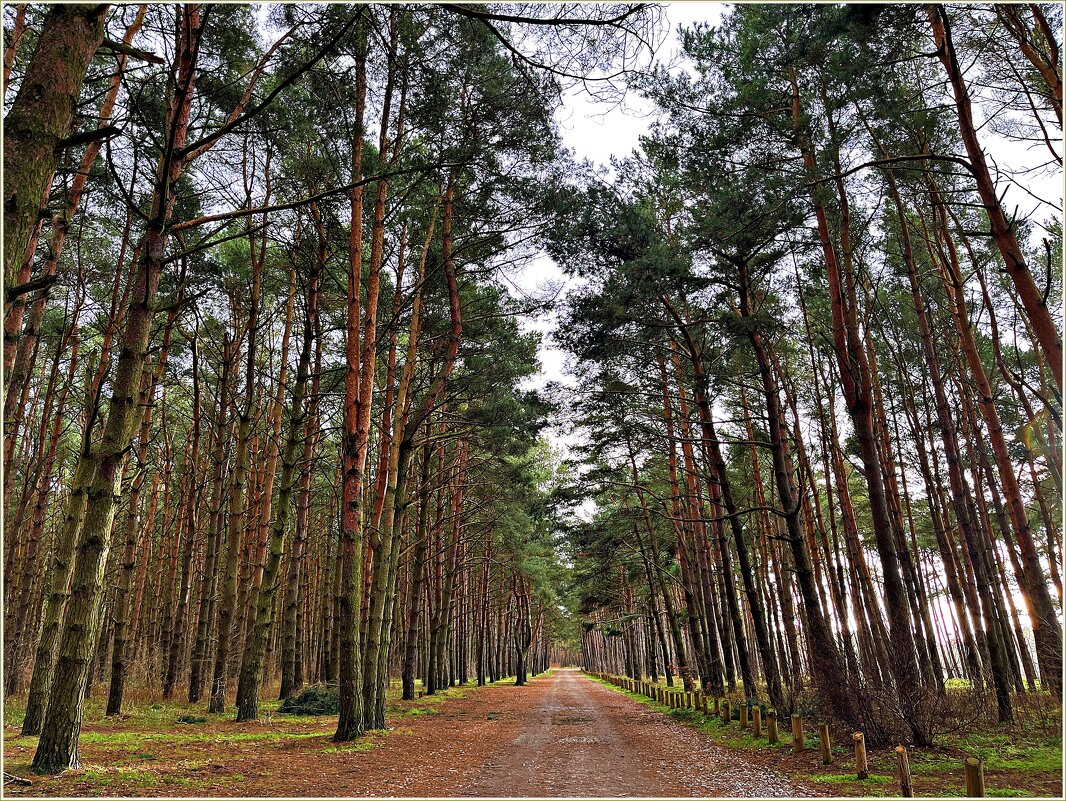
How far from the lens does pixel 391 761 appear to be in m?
8.42

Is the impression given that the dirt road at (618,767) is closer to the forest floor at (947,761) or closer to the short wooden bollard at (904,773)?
the forest floor at (947,761)

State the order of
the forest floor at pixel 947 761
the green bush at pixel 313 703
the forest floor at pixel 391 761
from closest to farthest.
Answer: the forest floor at pixel 947 761 < the forest floor at pixel 391 761 < the green bush at pixel 313 703

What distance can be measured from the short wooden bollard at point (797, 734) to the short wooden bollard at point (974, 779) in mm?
3381

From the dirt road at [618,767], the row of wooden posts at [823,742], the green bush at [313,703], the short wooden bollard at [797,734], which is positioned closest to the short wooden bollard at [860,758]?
the row of wooden posts at [823,742]

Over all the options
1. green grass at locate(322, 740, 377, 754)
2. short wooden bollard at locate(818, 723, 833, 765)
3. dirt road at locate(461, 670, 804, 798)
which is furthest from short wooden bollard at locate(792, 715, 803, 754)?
green grass at locate(322, 740, 377, 754)

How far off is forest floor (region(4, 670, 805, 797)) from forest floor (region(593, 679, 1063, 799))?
1.00 ft

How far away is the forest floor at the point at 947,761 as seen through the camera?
20.8 feet

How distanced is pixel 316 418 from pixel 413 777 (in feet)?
38.3

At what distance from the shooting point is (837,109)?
10.2 m

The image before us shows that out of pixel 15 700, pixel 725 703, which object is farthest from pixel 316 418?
pixel 725 703

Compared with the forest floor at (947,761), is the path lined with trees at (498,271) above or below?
above

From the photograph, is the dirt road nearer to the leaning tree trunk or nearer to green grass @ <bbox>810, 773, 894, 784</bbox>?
green grass @ <bbox>810, 773, 894, 784</bbox>

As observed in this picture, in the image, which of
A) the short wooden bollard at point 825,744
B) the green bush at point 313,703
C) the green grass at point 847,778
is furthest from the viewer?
the green bush at point 313,703

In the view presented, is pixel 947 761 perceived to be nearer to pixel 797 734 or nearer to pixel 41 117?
pixel 797 734
